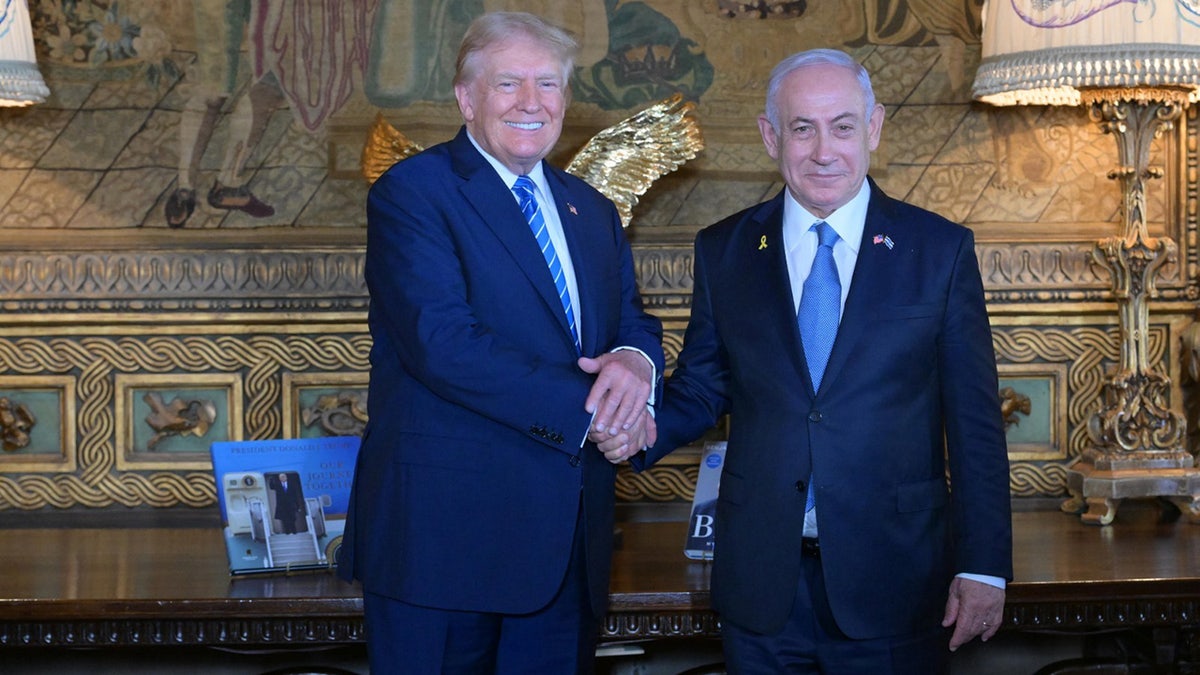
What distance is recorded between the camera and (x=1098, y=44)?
151 inches

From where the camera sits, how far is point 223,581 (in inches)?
144

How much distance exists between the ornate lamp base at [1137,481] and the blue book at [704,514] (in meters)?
1.21

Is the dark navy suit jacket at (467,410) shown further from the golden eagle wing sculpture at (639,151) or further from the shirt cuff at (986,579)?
the golden eagle wing sculpture at (639,151)

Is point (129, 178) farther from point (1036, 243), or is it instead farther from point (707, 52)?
point (1036, 243)

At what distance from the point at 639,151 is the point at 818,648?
190cm

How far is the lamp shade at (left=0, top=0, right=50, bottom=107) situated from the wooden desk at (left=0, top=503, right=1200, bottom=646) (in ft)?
4.29

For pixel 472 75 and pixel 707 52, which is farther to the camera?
pixel 707 52

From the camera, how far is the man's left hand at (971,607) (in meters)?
2.64

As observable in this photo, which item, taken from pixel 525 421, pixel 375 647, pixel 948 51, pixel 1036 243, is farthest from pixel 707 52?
pixel 375 647

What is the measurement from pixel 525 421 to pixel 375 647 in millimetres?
527

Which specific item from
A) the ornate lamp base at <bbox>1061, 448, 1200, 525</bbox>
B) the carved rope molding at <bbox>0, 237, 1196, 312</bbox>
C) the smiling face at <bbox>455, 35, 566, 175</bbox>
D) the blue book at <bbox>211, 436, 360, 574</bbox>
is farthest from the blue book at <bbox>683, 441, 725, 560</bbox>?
the smiling face at <bbox>455, 35, 566, 175</bbox>

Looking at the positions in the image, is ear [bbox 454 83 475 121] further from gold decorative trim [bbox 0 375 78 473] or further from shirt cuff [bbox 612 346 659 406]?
gold decorative trim [bbox 0 375 78 473]

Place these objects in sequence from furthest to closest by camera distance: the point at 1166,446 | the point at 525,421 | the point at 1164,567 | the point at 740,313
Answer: the point at 1166,446, the point at 1164,567, the point at 740,313, the point at 525,421

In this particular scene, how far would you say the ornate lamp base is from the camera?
13.6 feet
